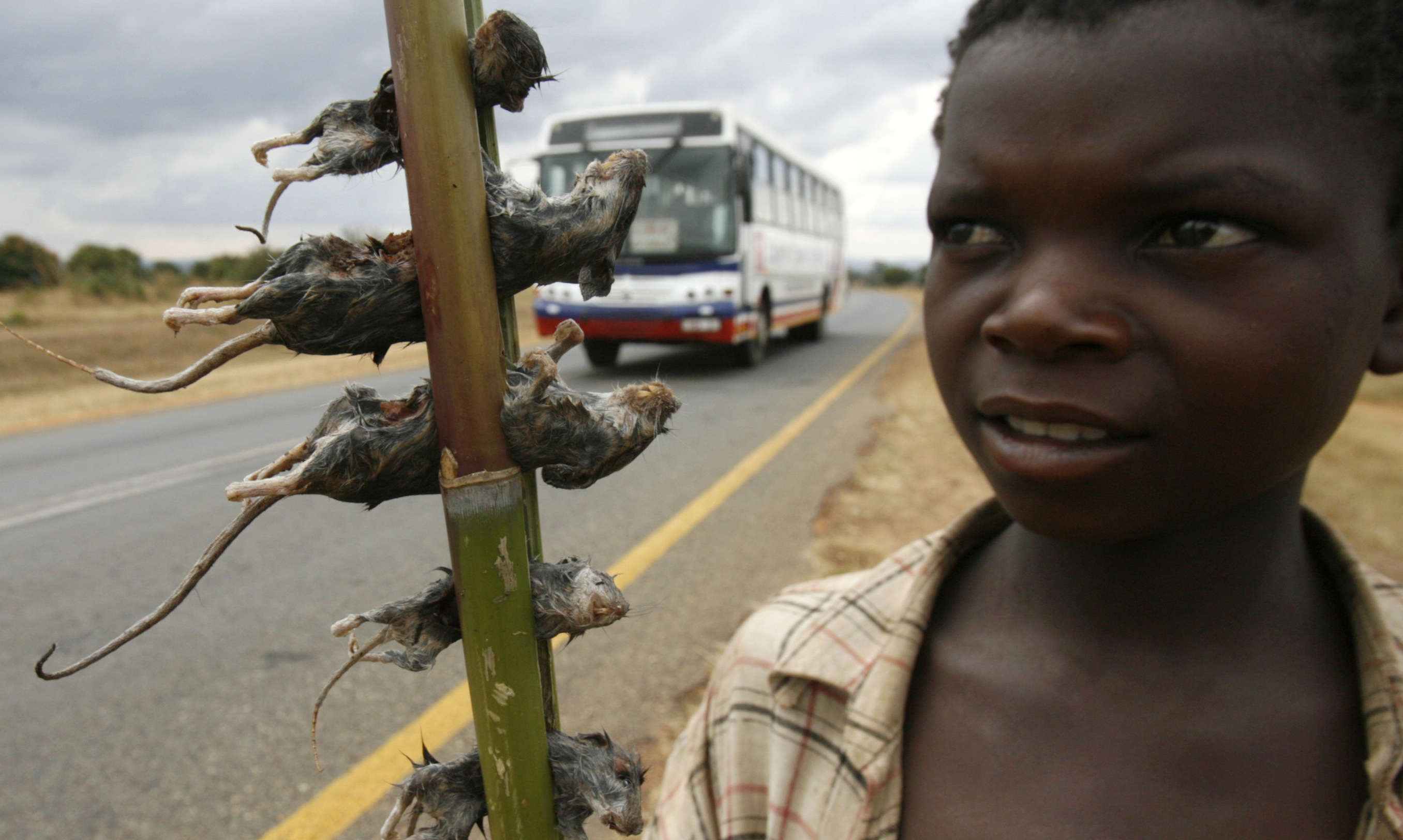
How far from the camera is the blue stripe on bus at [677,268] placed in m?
10.6

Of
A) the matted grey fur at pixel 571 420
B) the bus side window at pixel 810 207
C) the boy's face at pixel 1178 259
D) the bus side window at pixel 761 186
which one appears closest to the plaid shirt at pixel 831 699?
the boy's face at pixel 1178 259

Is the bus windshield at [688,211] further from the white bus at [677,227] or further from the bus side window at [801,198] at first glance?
the bus side window at [801,198]

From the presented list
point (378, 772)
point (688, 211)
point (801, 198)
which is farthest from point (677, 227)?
point (378, 772)

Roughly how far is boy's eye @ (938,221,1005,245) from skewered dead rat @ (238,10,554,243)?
57 centimetres

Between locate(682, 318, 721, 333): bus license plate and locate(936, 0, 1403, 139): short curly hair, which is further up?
locate(936, 0, 1403, 139): short curly hair

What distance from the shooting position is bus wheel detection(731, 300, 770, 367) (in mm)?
12109

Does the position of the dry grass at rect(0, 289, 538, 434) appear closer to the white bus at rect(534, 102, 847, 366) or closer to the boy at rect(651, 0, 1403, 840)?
the white bus at rect(534, 102, 847, 366)

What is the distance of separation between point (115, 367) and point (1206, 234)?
56.0 ft

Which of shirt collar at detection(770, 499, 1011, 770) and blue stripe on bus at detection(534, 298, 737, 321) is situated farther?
blue stripe on bus at detection(534, 298, 737, 321)

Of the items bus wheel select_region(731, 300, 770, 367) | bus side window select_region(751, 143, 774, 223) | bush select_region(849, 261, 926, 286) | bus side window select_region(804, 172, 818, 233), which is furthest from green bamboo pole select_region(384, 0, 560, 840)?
bush select_region(849, 261, 926, 286)

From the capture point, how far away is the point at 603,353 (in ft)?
38.9

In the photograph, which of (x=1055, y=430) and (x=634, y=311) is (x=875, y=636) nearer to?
(x=1055, y=430)

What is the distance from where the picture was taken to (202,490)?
20.7 ft

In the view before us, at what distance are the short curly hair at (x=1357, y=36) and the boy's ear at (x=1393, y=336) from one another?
0.17 m
